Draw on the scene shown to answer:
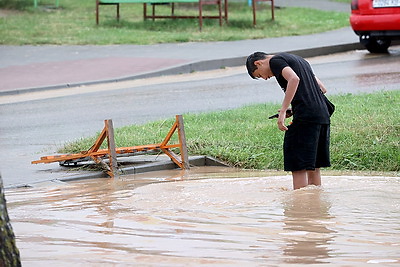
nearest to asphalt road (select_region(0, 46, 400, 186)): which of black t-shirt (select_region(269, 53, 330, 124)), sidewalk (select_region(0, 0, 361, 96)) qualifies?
sidewalk (select_region(0, 0, 361, 96))

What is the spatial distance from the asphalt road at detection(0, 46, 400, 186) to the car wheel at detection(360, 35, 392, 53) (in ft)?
2.94

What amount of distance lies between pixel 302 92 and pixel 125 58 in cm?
1209

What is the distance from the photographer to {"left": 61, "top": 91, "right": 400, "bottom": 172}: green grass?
30.2 ft

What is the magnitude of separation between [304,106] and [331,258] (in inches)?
93.5

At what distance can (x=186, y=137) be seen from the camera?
403 inches

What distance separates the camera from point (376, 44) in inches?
770

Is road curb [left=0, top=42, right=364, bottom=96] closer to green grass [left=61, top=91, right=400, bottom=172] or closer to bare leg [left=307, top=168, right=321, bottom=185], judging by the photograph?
green grass [left=61, top=91, right=400, bottom=172]

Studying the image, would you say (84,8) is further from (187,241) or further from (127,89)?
(187,241)

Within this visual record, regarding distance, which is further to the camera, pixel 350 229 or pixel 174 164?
pixel 174 164

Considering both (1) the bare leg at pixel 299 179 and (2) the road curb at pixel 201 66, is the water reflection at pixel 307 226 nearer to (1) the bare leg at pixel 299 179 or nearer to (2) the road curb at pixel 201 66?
(1) the bare leg at pixel 299 179

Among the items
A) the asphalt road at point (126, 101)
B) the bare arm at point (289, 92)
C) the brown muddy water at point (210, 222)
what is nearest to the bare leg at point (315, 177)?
the brown muddy water at point (210, 222)

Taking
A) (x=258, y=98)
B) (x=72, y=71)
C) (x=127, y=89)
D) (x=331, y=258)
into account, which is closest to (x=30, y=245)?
(x=331, y=258)

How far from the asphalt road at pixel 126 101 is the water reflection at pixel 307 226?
9.16 ft

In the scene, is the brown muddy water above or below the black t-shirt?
below
